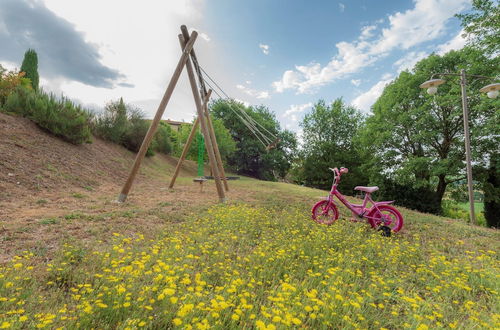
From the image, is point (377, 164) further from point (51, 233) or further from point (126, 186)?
point (51, 233)

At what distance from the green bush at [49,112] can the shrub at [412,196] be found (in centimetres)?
2115

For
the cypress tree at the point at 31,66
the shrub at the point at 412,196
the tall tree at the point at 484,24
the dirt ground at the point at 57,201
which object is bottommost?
the dirt ground at the point at 57,201

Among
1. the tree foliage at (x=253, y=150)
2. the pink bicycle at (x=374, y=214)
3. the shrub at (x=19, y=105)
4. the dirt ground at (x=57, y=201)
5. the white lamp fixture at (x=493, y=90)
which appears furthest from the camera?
the tree foliage at (x=253, y=150)

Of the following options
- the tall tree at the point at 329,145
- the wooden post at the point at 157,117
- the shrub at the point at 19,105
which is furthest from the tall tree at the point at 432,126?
the shrub at the point at 19,105

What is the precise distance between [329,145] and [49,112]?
86.0ft

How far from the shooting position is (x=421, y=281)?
11.3 ft

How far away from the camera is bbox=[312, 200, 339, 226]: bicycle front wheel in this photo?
6.43m

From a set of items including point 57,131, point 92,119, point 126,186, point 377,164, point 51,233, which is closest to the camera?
point 51,233

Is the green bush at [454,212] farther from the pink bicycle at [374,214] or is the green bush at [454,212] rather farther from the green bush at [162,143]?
the green bush at [162,143]

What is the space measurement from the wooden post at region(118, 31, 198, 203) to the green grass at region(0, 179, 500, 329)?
1.48 m

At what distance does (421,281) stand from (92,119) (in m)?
20.9

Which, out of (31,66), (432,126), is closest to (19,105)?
(31,66)

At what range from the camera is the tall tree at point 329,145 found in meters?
28.6

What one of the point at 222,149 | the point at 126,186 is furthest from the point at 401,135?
the point at 126,186
